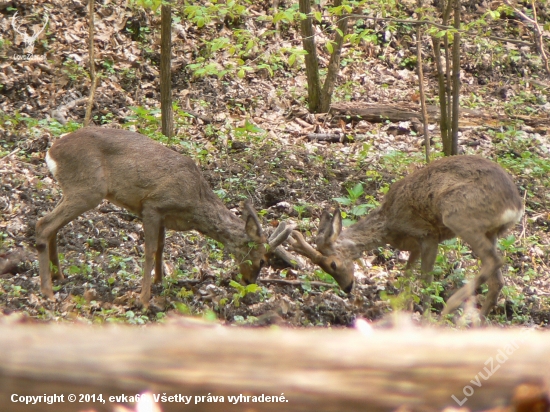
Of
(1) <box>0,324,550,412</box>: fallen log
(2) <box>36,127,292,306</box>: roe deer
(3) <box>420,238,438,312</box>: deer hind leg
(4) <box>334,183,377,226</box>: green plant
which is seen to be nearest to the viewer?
(1) <box>0,324,550,412</box>: fallen log

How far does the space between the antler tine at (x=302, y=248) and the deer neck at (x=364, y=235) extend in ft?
1.24

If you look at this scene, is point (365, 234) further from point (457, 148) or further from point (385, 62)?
point (385, 62)

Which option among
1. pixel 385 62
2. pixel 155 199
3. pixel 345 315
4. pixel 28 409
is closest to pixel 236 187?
pixel 155 199

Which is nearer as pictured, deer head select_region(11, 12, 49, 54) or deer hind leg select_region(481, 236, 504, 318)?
deer hind leg select_region(481, 236, 504, 318)

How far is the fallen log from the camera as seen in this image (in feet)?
8.00

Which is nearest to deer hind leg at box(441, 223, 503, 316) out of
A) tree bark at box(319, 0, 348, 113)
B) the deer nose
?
the deer nose

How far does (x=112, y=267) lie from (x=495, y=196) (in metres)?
4.34

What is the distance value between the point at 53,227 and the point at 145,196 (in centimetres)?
106

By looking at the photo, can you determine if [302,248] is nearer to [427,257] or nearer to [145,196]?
[427,257]

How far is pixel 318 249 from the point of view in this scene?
799 centimetres

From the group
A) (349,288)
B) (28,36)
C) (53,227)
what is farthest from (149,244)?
(28,36)

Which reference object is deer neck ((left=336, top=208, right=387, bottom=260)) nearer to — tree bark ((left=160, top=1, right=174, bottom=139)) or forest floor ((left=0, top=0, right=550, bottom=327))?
forest floor ((left=0, top=0, right=550, bottom=327))

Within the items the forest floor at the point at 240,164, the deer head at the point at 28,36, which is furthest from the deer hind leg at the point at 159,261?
the deer head at the point at 28,36

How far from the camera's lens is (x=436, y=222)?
781 centimetres
